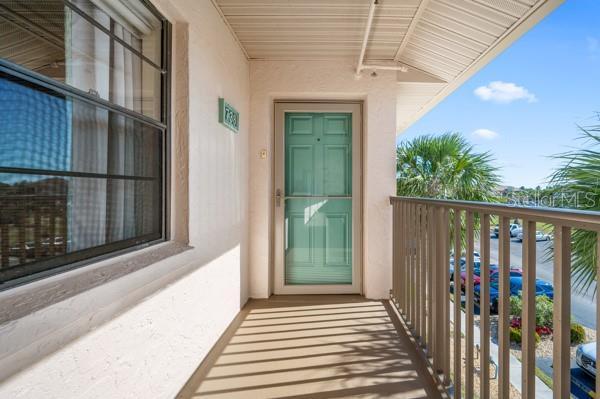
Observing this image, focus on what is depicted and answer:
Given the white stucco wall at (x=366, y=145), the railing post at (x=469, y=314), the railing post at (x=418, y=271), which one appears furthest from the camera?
the white stucco wall at (x=366, y=145)

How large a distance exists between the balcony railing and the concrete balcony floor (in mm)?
185

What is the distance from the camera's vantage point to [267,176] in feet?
10.6

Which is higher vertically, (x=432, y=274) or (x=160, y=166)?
(x=160, y=166)

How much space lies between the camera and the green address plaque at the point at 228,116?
2332mm

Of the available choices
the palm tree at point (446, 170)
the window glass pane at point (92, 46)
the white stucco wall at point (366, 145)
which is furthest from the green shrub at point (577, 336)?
the palm tree at point (446, 170)

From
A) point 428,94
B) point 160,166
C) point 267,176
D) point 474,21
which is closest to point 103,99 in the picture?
point 160,166

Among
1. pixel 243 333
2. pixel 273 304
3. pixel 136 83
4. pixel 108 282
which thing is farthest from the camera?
pixel 273 304

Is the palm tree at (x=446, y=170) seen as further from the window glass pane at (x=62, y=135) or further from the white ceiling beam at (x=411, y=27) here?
the window glass pane at (x=62, y=135)

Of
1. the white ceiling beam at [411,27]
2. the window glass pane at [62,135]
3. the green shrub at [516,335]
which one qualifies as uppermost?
the white ceiling beam at [411,27]

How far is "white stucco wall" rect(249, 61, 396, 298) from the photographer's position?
3.20m

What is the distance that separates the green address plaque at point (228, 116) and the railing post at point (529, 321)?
1.93m

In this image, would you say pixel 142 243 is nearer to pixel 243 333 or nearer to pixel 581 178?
pixel 243 333

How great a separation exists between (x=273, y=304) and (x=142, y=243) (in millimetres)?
1795

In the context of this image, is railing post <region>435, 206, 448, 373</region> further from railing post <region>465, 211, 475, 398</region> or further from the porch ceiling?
the porch ceiling
